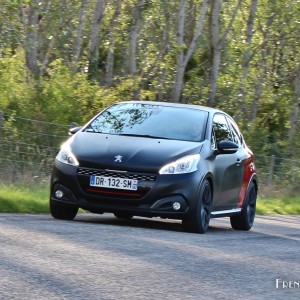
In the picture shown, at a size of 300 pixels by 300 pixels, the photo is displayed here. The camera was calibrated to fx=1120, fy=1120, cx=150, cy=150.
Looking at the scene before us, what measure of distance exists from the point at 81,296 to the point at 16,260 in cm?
150

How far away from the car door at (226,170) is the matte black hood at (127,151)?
72cm

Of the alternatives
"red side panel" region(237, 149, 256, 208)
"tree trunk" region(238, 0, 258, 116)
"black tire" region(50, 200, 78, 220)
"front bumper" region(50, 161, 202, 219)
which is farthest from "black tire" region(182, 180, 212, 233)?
"tree trunk" region(238, 0, 258, 116)

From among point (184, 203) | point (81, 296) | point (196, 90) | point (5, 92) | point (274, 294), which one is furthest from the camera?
point (196, 90)

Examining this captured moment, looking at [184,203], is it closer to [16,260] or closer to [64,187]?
[64,187]

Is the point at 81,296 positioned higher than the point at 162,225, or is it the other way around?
the point at 81,296

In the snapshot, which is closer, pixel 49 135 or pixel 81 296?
pixel 81 296

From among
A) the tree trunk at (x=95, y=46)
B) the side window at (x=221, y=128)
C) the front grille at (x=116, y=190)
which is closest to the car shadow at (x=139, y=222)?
the front grille at (x=116, y=190)

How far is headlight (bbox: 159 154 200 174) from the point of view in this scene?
42.2 feet

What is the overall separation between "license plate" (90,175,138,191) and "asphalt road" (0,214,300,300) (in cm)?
48

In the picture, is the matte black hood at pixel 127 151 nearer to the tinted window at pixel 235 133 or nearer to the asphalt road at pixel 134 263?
the asphalt road at pixel 134 263

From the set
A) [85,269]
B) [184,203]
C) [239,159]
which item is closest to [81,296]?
[85,269]

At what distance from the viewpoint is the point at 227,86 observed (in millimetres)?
37875

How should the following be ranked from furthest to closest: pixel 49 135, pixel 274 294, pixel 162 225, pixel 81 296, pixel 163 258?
pixel 49 135 < pixel 162 225 < pixel 163 258 < pixel 274 294 < pixel 81 296

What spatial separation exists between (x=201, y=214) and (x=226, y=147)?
118cm
